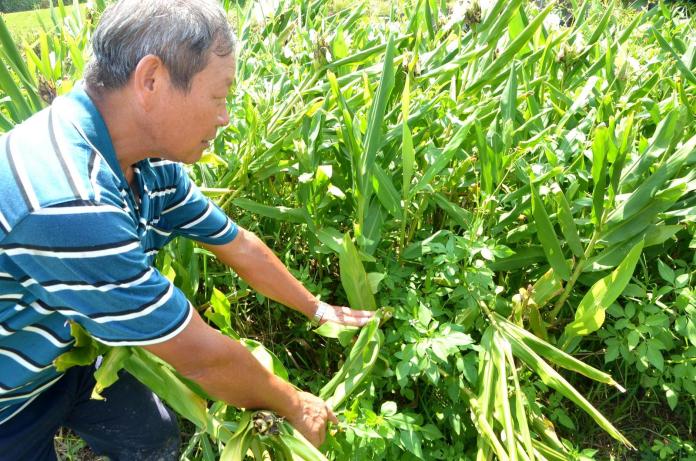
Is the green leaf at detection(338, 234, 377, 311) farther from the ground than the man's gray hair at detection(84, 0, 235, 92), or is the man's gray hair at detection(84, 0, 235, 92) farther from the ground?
the man's gray hair at detection(84, 0, 235, 92)

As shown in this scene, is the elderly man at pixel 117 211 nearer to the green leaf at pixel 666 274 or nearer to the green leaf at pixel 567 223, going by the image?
the green leaf at pixel 567 223

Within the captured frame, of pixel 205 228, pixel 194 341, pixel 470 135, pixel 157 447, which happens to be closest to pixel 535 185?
pixel 470 135

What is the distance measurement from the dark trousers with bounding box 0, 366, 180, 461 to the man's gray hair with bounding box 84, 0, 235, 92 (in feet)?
2.41

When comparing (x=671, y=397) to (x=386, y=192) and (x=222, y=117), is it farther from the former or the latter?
(x=222, y=117)

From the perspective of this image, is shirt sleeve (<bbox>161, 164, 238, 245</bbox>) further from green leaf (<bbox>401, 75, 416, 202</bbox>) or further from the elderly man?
green leaf (<bbox>401, 75, 416, 202</bbox>)

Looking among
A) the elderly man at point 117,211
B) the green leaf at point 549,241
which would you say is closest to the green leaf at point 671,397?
the green leaf at point 549,241

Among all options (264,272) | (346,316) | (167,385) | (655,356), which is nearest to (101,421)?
(167,385)

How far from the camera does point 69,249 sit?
39.3 inches

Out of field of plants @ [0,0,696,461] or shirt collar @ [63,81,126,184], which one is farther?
field of plants @ [0,0,696,461]

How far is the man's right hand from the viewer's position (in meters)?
1.35

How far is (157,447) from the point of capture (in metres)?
1.65

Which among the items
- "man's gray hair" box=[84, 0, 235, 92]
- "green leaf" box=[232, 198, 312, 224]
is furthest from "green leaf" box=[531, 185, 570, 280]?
"man's gray hair" box=[84, 0, 235, 92]

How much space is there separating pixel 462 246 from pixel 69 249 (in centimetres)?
89

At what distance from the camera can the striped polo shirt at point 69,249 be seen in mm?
1000
